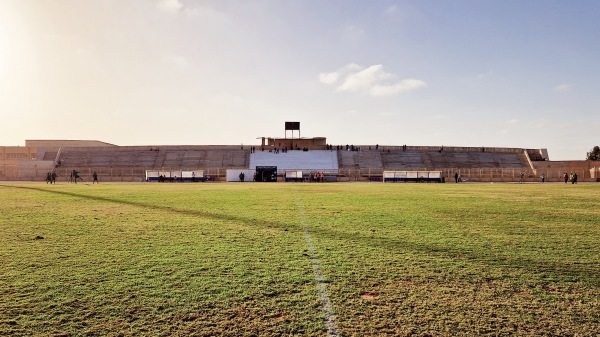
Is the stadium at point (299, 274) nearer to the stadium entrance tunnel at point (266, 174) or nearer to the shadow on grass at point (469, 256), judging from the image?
the shadow on grass at point (469, 256)

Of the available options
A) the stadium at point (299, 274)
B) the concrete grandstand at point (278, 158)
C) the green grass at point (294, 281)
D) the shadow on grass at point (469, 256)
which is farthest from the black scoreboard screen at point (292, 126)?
the green grass at point (294, 281)

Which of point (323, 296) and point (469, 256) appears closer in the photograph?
point (323, 296)

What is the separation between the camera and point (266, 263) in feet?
19.6

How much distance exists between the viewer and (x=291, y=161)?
240 ft

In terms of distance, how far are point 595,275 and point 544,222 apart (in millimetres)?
6378

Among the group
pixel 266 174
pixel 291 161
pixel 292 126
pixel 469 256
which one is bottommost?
pixel 469 256

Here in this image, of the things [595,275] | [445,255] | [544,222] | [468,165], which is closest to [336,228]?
[445,255]

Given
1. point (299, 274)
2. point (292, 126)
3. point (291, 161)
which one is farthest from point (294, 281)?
point (292, 126)

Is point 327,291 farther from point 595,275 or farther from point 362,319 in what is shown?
point 595,275

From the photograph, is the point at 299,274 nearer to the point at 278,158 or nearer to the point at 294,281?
the point at 294,281

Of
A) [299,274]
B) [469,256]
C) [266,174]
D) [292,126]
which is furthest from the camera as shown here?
[292,126]

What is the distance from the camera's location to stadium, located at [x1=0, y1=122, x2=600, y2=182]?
60.5 meters

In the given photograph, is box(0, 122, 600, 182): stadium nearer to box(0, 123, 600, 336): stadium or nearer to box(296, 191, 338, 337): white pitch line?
Result: box(0, 123, 600, 336): stadium

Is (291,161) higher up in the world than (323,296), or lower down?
higher up
